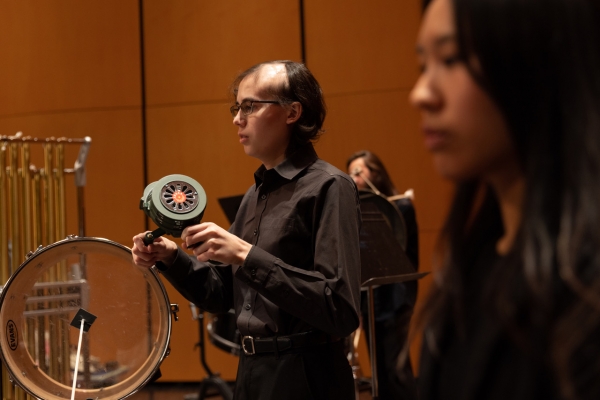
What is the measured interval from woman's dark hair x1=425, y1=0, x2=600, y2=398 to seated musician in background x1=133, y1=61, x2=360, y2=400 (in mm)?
1046

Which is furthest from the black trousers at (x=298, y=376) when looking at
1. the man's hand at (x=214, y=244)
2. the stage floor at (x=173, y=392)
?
the stage floor at (x=173, y=392)

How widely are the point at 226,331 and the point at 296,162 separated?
2.03m

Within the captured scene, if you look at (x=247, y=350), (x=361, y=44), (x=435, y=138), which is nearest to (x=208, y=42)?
(x=361, y=44)

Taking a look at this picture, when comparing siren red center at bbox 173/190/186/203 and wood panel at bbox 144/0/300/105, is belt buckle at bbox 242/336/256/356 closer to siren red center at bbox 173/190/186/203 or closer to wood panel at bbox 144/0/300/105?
siren red center at bbox 173/190/186/203

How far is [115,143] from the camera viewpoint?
17.3 feet

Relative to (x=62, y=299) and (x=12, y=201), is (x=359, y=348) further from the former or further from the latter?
(x=62, y=299)

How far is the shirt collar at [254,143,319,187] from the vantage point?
195 cm

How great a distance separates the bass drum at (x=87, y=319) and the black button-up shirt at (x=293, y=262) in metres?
0.19

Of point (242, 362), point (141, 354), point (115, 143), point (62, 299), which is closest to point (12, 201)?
point (62, 299)

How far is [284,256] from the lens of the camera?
73.2 inches

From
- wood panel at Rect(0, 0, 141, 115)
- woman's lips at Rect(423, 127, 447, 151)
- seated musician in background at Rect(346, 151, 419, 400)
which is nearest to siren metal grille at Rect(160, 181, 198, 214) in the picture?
woman's lips at Rect(423, 127, 447, 151)

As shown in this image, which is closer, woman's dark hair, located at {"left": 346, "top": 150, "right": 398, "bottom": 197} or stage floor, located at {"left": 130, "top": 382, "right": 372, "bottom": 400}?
woman's dark hair, located at {"left": 346, "top": 150, "right": 398, "bottom": 197}

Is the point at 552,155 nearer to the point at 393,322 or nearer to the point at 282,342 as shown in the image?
the point at 282,342

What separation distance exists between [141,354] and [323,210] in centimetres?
74
